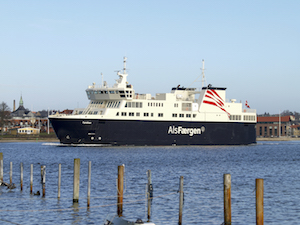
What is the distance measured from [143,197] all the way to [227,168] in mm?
17778

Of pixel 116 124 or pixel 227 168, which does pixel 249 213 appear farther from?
pixel 116 124

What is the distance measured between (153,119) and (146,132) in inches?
71.5

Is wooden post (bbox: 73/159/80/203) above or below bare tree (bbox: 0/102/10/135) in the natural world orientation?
below

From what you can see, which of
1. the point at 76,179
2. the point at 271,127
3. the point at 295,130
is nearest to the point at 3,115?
the point at 271,127

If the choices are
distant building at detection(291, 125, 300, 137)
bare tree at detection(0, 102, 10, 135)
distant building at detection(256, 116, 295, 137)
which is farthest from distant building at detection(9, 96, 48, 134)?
distant building at detection(291, 125, 300, 137)

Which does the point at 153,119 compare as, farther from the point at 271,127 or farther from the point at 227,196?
the point at 271,127

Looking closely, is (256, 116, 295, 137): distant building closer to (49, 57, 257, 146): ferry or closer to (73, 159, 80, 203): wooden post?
(49, 57, 257, 146): ferry

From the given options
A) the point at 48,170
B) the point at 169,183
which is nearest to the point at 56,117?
the point at 48,170

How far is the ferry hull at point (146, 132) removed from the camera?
62844mm

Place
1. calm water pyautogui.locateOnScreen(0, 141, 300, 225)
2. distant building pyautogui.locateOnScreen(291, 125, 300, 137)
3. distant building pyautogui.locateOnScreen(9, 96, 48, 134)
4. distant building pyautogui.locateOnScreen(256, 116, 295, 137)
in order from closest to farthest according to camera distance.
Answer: calm water pyautogui.locateOnScreen(0, 141, 300, 225), distant building pyautogui.locateOnScreen(256, 116, 295, 137), distant building pyautogui.locateOnScreen(9, 96, 48, 134), distant building pyautogui.locateOnScreen(291, 125, 300, 137)

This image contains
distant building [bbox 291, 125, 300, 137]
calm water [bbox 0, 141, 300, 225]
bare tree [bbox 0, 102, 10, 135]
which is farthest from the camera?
distant building [bbox 291, 125, 300, 137]

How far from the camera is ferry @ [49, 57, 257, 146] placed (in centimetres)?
6309

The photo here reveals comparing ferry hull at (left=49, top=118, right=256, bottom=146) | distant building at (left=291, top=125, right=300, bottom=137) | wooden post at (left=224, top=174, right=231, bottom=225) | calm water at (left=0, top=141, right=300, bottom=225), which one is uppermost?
distant building at (left=291, top=125, right=300, bottom=137)

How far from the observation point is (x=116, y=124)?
63.5 metres
